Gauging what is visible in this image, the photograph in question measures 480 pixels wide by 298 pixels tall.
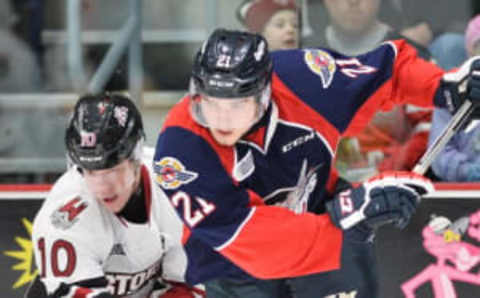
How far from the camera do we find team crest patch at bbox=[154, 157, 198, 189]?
2.53 metres

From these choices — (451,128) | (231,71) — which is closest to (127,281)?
(231,71)

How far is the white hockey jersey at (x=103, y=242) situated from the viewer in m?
2.75

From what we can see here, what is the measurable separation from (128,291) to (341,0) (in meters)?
1.27

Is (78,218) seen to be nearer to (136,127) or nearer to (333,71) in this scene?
(136,127)

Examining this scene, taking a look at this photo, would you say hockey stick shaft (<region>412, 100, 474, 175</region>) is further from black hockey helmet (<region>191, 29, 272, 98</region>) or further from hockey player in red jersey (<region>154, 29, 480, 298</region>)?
black hockey helmet (<region>191, 29, 272, 98</region>)

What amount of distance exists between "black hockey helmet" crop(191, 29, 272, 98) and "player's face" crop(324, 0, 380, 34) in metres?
1.05

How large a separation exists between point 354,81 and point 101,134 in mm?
652

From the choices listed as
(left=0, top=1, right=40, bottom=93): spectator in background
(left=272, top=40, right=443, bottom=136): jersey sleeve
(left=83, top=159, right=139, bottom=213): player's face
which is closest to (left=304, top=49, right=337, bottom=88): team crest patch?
(left=272, top=40, right=443, bottom=136): jersey sleeve

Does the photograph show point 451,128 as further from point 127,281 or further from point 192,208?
point 127,281

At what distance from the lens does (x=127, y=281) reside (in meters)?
2.92

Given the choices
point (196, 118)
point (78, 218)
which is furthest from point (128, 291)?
point (196, 118)

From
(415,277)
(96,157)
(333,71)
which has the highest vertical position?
(333,71)

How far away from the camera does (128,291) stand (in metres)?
2.95

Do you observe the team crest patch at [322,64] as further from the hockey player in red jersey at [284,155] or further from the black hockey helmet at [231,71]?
the black hockey helmet at [231,71]
